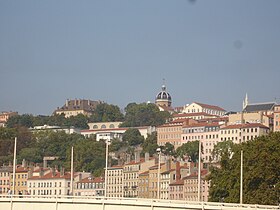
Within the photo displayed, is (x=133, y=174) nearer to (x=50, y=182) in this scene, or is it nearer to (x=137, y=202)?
(x=50, y=182)

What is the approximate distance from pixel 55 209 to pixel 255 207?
1130 centimetres

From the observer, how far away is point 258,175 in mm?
90375

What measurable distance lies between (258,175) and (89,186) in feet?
328

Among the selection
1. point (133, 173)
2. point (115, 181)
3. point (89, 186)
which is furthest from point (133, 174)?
point (115, 181)

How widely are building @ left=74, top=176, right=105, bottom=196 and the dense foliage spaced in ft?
285

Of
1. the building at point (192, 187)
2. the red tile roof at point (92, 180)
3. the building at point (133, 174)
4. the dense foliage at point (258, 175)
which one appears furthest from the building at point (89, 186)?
the dense foliage at point (258, 175)

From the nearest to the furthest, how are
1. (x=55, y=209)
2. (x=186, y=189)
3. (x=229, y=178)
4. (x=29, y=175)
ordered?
(x=55, y=209) < (x=229, y=178) < (x=186, y=189) < (x=29, y=175)

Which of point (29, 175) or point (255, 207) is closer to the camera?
point (255, 207)

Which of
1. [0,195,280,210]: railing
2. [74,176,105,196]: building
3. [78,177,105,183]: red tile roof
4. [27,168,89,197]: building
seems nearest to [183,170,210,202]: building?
[74,176,105,196]: building

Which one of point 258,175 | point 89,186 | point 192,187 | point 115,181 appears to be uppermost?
point 115,181

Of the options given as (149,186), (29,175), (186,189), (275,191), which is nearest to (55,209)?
(275,191)

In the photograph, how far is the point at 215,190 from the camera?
101 metres

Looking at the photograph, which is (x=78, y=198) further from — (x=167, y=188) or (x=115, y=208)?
(x=167, y=188)

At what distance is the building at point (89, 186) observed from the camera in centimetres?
18525
